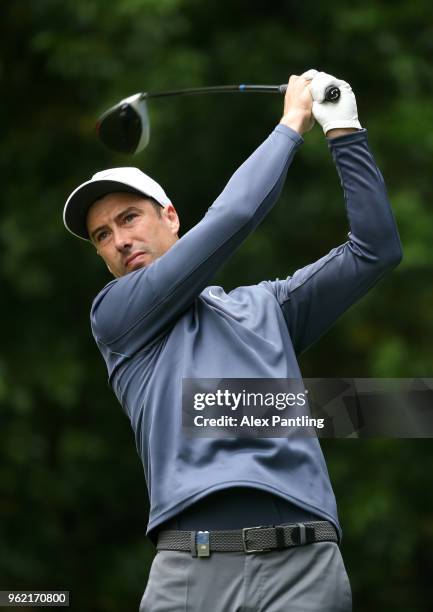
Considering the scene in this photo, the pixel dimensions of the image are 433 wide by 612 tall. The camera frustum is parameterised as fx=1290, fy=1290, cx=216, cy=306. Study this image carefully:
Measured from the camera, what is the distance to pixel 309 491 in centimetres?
296

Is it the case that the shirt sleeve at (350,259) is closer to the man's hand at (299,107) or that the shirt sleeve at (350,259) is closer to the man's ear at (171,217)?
the man's hand at (299,107)

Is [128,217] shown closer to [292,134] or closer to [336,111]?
[292,134]

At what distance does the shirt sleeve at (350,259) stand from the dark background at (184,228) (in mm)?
5215

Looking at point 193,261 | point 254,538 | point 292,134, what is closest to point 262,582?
point 254,538

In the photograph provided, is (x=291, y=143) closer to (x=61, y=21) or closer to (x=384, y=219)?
(x=384, y=219)

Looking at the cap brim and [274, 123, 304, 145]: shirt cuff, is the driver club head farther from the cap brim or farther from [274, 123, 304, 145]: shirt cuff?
[274, 123, 304, 145]: shirt cuff

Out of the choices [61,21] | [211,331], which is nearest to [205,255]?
[211,331]

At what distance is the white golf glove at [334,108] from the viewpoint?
3.17m

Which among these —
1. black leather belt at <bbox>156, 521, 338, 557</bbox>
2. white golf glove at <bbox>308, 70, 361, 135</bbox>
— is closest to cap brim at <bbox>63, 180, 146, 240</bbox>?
white golf glove at <bbox>308, 70, 361, 135</bbox>

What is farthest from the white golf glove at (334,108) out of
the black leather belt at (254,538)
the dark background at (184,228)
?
the dark background at (184,228)

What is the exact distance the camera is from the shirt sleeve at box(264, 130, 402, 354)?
3156 millimetres

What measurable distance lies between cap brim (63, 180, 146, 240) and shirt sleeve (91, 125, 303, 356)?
30 centimetres

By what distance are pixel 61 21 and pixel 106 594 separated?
3998mm

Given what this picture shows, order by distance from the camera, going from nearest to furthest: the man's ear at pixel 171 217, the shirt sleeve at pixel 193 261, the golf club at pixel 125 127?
1. the shirt sleeve at pixel 193 261
2. the man's ear at pixel 171 217
3. the golf club at pixel 125 127
